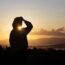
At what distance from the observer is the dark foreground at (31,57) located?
1394cm

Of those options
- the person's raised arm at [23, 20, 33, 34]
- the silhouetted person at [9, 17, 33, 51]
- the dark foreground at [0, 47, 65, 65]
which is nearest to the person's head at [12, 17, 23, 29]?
the silhouetted person at [9, 17, 33, 51]

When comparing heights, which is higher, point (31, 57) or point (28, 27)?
point (28, 27)

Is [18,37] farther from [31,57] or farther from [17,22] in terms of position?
[31,57]

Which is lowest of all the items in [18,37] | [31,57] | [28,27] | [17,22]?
[31,57]

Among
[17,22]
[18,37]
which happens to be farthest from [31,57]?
[17,22]

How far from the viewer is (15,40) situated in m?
A: 14.0

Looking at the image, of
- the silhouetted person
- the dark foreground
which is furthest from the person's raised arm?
the dark foreground

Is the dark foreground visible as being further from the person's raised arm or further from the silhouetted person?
the person's raised arm

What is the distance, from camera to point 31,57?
14930mm

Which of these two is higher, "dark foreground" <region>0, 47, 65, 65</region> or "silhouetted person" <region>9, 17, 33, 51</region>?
"silhouetted person" <region>9, 17, 33, 51</region>

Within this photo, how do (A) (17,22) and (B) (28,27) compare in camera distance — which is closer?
(A) (17,22)

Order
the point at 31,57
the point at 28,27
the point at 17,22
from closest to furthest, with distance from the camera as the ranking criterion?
the point at 17,22, the point at 28,27, the point at 31,57

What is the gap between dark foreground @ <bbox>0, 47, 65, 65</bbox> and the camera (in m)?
13.9

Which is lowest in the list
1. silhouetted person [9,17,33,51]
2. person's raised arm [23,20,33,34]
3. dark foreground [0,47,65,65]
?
dark foreground [0,47,65,65]
